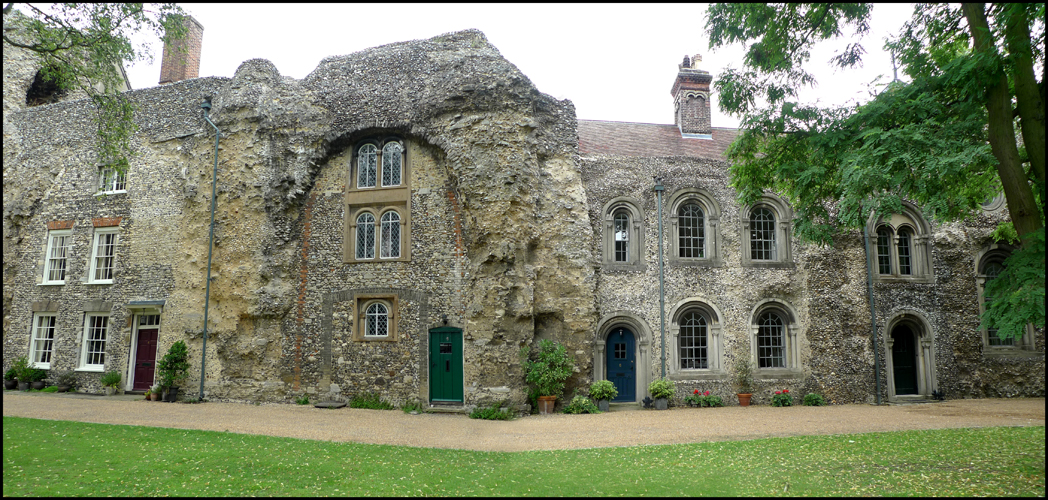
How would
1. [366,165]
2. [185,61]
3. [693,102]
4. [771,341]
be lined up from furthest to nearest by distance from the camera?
[693,102] < [185,61] < [771,341] < [366,165]

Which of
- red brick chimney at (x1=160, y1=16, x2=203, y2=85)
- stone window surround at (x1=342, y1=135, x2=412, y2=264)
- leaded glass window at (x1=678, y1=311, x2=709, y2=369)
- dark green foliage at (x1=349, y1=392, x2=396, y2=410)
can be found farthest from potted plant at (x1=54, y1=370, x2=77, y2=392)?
leaded glass window at (x1=678, y1=311, x2=709, y2=369)

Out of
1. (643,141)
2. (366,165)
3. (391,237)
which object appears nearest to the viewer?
(391,237)

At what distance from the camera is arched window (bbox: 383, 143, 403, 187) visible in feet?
51.5

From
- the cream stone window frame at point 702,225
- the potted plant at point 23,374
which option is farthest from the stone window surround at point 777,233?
the potted plant at point 23,374

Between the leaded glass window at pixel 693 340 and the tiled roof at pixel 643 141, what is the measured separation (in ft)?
17.1

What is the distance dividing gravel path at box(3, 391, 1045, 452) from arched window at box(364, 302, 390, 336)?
2100 millimetres

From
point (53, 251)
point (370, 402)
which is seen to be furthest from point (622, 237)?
point (53, 251)

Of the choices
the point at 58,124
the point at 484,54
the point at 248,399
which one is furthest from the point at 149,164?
the point at 484,54

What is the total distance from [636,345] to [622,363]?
0.63 m

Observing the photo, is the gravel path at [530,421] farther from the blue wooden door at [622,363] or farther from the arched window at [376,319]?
the arched window at [376,319]

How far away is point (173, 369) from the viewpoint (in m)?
15.2

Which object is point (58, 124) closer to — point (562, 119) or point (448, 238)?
point (448, 238)

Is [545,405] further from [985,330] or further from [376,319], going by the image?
[985,330]

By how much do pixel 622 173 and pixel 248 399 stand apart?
11.7 metres
